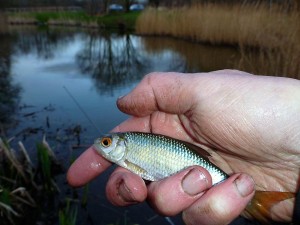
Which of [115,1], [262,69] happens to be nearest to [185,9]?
[262,69]

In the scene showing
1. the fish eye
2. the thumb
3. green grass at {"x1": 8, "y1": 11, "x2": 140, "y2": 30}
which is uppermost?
the thumb

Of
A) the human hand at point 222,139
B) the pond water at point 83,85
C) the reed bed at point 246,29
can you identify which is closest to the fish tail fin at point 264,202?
the human hand at point 222,139

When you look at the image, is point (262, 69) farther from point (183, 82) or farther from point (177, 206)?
Result: point (177, 206)

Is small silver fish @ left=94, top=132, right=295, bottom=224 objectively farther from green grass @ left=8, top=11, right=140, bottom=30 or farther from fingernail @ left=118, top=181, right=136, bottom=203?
green grass @ left=8, top=11, right=140, bottom=30

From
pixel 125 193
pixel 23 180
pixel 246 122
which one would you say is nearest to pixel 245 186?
pixel 246 122

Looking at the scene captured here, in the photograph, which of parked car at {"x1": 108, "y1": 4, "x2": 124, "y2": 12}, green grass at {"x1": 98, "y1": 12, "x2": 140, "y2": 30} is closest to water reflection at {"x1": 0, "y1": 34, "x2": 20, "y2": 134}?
green grass at {"x1": 98, "y1": 12, "x2": 140, "y2": 30}

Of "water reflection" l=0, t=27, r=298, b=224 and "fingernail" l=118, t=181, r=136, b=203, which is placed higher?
"fingernail" l=118, t=181, r=136, b=203

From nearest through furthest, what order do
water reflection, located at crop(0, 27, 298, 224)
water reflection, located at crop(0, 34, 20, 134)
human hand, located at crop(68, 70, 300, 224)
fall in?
human hand, located at crop(68, 70, 300, 224), water reflection, located at crop(0, 27, 298, 224), water reflection, located at crop(0, 34, 20, 134)
